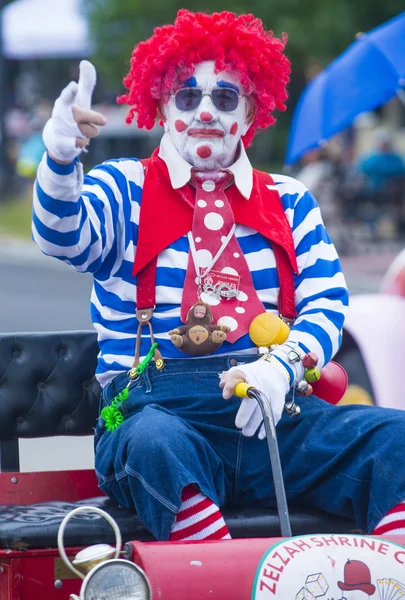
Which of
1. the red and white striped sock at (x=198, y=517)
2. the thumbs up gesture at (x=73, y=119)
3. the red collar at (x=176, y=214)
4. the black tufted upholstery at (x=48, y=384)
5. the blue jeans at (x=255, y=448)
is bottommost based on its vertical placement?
the red and white striped sock at (x=198, y=517)

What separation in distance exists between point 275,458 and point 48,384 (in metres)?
1.16

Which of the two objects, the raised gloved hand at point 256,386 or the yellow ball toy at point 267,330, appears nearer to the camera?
the raised gloved hand at point 256,386

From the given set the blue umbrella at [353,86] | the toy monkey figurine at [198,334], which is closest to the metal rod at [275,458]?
the toy monkey figurine at [198,334]

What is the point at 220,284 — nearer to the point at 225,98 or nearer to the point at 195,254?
the point at 195,254

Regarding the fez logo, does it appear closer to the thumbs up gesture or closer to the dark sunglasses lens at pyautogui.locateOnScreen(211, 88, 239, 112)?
the thumbs up gesture

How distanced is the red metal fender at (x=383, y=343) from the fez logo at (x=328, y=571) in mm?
2478

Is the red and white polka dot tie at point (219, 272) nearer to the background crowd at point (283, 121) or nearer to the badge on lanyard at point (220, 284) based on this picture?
the badge on lanyard at point (220, 284)

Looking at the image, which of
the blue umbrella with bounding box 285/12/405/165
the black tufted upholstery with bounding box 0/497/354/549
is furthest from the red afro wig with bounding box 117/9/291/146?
the blue umbrella with bounding box 285/12/405/165

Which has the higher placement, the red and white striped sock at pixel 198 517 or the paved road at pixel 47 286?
the paved road at pixel 47 286

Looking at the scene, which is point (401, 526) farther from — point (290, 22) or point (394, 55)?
point (290, 22)

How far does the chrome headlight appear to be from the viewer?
2480 mm

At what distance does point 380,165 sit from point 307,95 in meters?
7.78

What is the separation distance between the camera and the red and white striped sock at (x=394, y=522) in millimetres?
3100

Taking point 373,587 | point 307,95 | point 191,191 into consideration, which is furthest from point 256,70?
point 307,95
